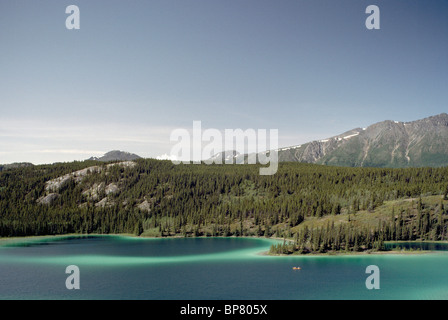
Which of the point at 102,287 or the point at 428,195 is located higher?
the point at 428,195

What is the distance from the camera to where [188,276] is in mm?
88500

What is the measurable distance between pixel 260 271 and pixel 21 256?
85.8 m

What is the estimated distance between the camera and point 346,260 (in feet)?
365

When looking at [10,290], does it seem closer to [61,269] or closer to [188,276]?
Answer: [61,269]

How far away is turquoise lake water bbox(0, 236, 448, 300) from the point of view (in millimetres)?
71938

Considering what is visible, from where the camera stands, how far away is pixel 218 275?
8931 centimetres

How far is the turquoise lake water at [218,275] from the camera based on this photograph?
71938 mm

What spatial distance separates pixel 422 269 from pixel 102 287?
268ft

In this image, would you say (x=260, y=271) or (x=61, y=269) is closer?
(x=260, y=271)

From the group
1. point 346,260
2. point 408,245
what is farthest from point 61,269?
point 408,245
